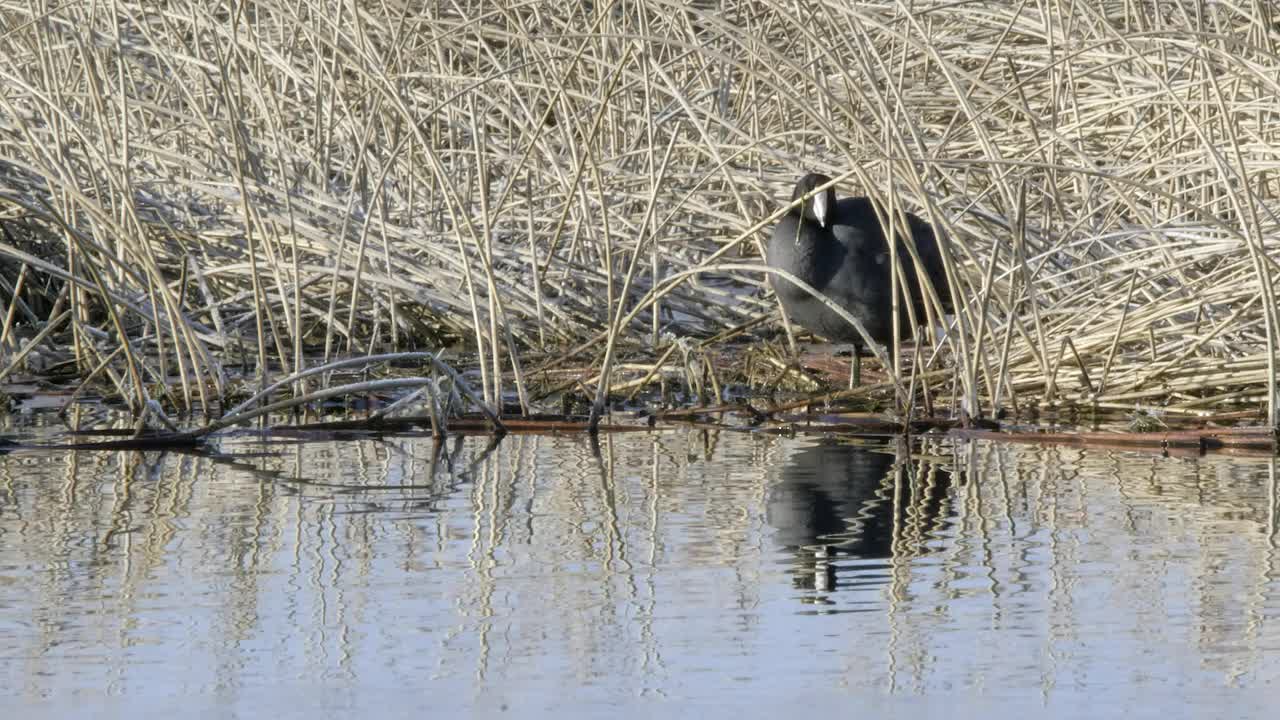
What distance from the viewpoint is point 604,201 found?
540cm

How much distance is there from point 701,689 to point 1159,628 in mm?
703

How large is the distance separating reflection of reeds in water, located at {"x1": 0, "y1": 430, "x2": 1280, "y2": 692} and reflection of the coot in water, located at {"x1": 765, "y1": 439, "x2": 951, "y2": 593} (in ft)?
0.04

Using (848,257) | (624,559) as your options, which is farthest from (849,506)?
(848,257)

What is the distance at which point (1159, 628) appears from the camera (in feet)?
9.39

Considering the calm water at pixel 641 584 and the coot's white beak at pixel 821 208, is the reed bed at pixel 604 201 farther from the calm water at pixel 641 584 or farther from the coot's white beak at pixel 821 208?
the calm water at pixel 641 584

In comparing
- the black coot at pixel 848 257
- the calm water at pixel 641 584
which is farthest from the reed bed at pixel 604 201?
the calm water at pixel 641 584

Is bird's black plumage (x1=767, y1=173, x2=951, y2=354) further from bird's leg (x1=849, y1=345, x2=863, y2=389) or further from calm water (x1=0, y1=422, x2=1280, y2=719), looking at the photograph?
calm water (x1=0, y1=422, x2=1280, y2=719)

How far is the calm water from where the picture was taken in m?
2.58

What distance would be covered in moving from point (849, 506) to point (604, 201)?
1707 mm

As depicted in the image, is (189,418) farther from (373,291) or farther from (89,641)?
(89,641)

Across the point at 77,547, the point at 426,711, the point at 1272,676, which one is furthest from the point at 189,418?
the point at 1272,676

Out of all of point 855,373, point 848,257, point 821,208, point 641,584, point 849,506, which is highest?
point 821,208

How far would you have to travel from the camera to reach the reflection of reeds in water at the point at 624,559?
278cm

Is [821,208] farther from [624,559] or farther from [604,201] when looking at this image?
[624,559]
